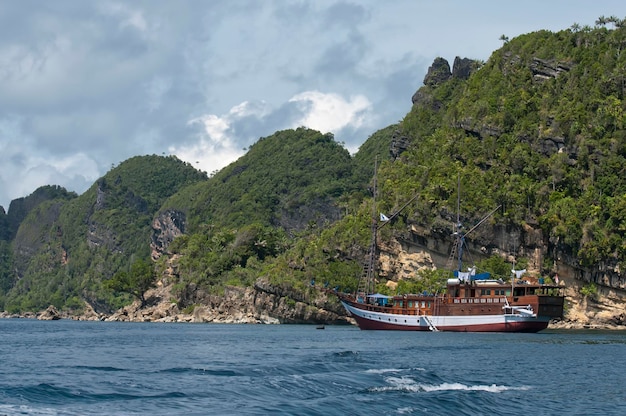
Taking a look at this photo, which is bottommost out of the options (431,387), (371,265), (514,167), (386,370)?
(431,387)

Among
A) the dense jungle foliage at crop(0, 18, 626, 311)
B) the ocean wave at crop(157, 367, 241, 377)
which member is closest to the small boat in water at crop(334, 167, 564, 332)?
the dense jungle foliage at crop(0, 18, 626, 311)

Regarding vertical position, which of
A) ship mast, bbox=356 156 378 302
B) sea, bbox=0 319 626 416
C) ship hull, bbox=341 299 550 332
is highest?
ship mast, bbox=356 156 378 302

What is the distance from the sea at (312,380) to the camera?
3656 centimetres

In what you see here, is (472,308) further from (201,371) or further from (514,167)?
(201,371)

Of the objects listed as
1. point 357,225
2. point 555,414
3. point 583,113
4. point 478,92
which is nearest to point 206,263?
point 357,225

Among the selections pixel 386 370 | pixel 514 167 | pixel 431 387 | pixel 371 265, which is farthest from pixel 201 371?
pixel 514 167

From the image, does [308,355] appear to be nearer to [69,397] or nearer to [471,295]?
[69,397]

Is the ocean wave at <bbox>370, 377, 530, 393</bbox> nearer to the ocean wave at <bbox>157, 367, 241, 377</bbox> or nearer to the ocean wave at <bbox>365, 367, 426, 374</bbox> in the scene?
the ocean wave at <bbox>365, 367, 426, 374</bbox>

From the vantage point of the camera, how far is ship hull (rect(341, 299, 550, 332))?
96375 millimetres

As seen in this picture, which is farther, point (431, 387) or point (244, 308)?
point (244, 308)

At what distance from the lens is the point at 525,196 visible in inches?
4877

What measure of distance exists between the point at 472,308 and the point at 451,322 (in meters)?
3.00

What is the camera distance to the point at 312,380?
43844 millimetres

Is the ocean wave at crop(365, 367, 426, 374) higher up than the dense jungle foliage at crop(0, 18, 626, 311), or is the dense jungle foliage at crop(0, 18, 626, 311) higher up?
the dense jungle foliage at crop(0, 18, 626, 311)
